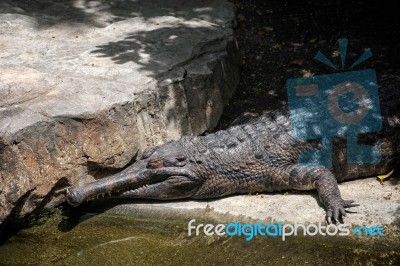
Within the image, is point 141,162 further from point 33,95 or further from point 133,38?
point 133,38

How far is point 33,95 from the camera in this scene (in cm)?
563

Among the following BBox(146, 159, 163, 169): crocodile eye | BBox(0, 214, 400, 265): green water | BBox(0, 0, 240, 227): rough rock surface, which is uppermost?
BBox(0, 0, 240, 227): rough rock surface

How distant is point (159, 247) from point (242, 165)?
51.1 inches

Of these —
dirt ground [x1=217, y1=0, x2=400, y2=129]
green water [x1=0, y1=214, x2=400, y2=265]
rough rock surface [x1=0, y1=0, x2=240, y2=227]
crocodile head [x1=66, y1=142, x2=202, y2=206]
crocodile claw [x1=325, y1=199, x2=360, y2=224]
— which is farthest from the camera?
dirt ground [x1=217, y1=0, x2=400, y2=129]

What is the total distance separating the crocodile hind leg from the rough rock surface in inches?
57.7

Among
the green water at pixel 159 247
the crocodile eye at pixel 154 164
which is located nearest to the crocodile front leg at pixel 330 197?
the green water at pixel 159 247

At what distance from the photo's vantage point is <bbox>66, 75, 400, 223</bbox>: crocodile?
566 cm

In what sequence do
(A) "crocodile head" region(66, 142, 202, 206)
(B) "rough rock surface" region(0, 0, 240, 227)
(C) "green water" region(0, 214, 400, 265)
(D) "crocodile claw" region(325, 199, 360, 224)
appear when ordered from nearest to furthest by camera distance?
1. (C) "green water" region(0, 214, 400, 265)
2. (D) "crocodile claw" region(325, 199, 360, 224)
3. (B) "rough rock surface" region(0, 0, 240, 227)
4. (A) "crocodile head" region(66, 142, 202, 206)

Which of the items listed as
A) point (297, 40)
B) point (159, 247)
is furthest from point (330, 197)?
point (297, 40)

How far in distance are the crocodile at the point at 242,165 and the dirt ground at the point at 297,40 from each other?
115cm

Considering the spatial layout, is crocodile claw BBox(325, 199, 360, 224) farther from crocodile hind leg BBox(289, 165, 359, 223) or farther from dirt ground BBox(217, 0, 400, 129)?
dirt ground BBox(217, 0, 400, 129)

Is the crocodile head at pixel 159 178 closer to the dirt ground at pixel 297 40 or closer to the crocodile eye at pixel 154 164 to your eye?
the crocodile eye at pixel 154 164

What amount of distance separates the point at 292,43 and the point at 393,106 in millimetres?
2735

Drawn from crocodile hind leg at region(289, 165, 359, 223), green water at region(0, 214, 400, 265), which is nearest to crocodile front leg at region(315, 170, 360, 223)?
crocodile hind leg at region(289, 165, 359, 223)
